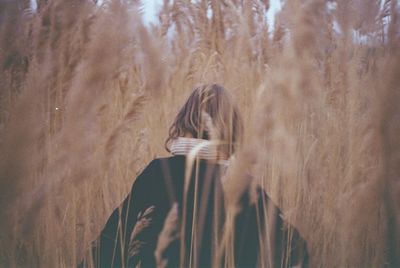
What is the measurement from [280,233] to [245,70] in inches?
34.0

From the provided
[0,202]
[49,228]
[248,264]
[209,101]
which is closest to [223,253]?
[248,264]

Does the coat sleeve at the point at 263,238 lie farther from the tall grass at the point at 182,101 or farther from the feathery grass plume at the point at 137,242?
the feathery grass plume at the point at 137,242

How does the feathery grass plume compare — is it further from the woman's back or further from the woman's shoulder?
the woman's shoulder

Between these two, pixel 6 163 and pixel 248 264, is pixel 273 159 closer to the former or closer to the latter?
pixel 248 264

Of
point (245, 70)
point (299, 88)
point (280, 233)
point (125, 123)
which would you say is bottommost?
point (280, 233)

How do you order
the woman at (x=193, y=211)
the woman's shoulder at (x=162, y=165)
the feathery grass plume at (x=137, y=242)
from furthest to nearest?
the woman's shoulder at (x=162, y=165)
the woman at (x=193, y=211)
the feathery grass plume at (x=137, y=242)

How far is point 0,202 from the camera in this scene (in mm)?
1608

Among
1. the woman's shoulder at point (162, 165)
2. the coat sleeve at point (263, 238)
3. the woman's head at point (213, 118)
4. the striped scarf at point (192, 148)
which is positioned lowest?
the coat sleeve at point (263, 238)

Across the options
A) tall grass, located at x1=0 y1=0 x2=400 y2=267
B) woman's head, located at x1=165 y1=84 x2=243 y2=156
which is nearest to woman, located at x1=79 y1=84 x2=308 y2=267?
woman's head, located at x1=165 y1=84 x2=243 y2=156

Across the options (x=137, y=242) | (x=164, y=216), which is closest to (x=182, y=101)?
(x=164, y=216)

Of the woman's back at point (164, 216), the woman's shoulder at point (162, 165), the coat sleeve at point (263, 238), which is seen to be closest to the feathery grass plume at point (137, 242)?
the woman's back at point (164, 216)

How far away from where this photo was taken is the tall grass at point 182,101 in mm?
1633

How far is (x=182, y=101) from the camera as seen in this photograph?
2295mm

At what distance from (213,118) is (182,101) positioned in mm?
522
